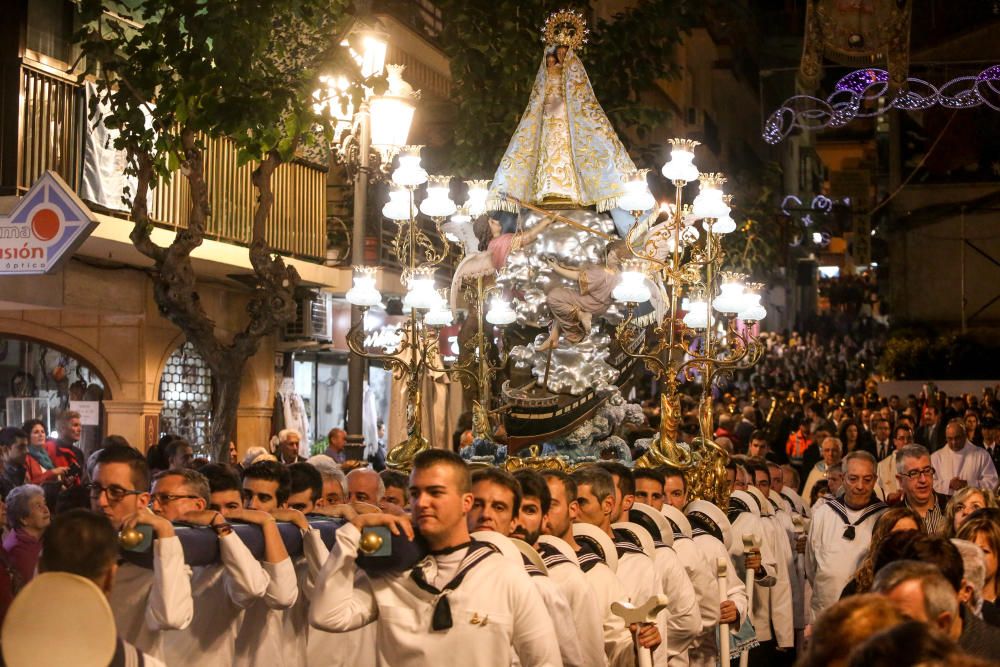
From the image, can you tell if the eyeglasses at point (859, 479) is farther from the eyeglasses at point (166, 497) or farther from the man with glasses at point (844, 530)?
the eyeglasses at point (166, 497)

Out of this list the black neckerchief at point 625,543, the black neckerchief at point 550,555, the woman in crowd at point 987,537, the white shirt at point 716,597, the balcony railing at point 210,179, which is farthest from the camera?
the balcony railing at point 210,179

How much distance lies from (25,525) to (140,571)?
2646 millimetres

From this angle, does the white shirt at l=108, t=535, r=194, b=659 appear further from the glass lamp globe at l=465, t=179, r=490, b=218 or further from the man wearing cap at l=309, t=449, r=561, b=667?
the glass lamp globe at l=465, t=179, r=490, b=218

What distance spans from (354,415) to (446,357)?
27.8 feet

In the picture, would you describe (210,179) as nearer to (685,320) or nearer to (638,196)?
(685,320)

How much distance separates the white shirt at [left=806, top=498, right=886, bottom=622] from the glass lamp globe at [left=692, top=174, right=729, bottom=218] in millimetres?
2500

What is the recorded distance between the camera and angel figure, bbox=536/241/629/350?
44.7ft

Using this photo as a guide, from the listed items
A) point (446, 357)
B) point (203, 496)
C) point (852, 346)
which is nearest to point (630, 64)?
point (446, 357)

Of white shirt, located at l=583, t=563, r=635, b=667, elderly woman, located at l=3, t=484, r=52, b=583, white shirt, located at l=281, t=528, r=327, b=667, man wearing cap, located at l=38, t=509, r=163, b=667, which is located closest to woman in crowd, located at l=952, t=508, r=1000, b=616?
white shirt, located at l=583, t=563, r=635, b=667

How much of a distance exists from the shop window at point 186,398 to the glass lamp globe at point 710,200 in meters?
9.75

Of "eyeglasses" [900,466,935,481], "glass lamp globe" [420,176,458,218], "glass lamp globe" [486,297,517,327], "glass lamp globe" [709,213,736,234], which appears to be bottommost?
"eyeglasses" [900,466,935,481]

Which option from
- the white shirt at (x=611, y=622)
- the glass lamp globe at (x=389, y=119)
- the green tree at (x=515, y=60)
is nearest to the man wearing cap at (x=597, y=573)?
the white shirt at (x=611, y=622)

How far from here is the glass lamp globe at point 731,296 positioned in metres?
12.3

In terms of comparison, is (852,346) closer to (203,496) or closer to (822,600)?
(822,600)
